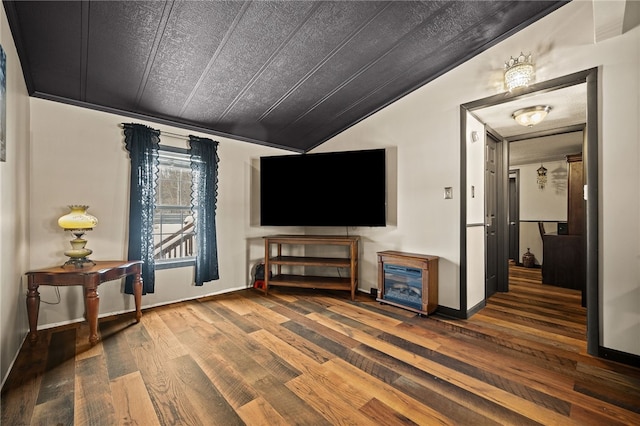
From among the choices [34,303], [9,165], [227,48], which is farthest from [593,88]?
[34,303]

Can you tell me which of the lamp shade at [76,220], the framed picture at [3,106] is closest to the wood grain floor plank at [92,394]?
the lamp shade at [76,220]

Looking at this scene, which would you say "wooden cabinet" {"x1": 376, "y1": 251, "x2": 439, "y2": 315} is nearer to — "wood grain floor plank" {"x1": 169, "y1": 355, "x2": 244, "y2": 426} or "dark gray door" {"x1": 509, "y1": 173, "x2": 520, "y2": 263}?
"wood grain floor plank" {"x1": 169, "y1": 355, "x2": 244, "y2": 426}

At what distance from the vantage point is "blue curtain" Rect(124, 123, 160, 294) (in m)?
2.90

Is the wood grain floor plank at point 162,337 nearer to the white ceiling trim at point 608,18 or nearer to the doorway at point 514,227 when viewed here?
the white ceiling trim at point 608,18

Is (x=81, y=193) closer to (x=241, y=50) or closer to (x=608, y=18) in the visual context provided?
(x=241, y=50)

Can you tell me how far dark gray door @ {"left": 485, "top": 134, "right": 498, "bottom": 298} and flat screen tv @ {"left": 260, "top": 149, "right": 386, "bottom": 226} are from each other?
131cm

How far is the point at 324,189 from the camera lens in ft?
12.1

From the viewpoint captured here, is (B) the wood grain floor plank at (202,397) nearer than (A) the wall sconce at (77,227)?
Yes

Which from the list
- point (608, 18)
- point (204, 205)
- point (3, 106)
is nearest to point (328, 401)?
point (3, 106)

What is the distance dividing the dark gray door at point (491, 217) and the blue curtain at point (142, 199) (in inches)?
152

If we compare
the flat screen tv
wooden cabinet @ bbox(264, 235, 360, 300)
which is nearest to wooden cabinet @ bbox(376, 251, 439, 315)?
wooden cabinet @ bbox(264, 235, 360, 300)

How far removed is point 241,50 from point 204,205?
1.88 metres

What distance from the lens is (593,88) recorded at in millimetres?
2045

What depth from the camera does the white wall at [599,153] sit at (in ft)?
6.27
